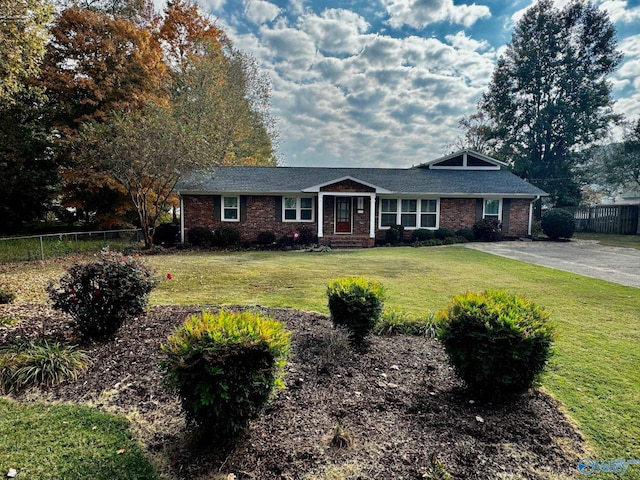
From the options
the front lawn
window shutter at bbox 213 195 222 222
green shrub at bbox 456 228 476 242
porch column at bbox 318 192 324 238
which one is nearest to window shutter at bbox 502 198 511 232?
green shrub at bbox 456 228 476 242

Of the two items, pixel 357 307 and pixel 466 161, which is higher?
pixel 466 161

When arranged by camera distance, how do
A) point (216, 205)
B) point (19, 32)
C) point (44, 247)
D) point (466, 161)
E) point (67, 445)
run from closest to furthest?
point (67, 445), point (19, 32), point (44, 247), point (216, 205), point (466, 161)

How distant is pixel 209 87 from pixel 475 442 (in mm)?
25910

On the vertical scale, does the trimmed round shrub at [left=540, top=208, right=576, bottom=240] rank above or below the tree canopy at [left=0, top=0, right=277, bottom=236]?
below

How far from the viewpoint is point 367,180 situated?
69.4 feet

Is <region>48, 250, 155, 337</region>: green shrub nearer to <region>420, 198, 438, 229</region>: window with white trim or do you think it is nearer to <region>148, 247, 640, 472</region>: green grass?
<region>148, 247, 640, 472</region>: green grass

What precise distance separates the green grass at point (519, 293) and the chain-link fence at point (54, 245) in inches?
131

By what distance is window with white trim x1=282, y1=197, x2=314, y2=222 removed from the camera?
760 inches

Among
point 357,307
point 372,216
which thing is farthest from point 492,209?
point 357,307

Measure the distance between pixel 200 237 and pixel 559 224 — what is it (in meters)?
19.9

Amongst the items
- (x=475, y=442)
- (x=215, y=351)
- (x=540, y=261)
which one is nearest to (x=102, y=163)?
(x=215, y=351)

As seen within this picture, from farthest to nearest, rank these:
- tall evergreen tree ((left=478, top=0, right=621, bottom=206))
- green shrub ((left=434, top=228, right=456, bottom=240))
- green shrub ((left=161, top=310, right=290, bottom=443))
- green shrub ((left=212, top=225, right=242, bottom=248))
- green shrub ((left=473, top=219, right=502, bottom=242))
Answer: tall evergreen tree ((left=478, top=0, right=621, bottom=206)) < green shrub ((left=473, top=219, right=502, bottom=242)) < green shrub ((left=434, top=228, right=456, bottom=240)) < green shrub ((left=212, top=225, right=242, bottom=248)) < green shrub ((left=161, top=310, right=290, bottom=443))

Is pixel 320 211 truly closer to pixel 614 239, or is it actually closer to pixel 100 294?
pixel 100 294

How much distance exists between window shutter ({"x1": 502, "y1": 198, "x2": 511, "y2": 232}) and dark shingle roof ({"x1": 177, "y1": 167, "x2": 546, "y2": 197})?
702 mm
